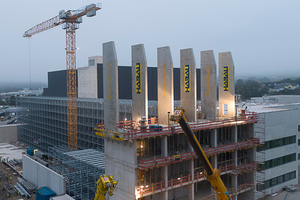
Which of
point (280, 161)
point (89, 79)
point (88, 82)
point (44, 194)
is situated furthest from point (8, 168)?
point (280, 161)

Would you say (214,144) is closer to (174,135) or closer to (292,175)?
(174,135)

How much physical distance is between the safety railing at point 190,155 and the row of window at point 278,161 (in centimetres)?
584

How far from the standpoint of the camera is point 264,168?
3569 centimetres

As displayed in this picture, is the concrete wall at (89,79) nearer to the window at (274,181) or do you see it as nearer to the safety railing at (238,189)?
the window at (274,181)

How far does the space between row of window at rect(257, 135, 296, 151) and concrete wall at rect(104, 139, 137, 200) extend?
61.2 feet

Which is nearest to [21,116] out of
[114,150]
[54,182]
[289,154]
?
[54,182]

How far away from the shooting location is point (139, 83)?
88.5 feet

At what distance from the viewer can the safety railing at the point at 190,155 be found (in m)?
23.6

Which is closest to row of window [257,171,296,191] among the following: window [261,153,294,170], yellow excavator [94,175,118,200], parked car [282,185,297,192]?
parked car [282,185,297,192]

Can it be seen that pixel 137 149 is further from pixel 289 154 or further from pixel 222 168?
pixel 289 154

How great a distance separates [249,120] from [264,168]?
812 cm

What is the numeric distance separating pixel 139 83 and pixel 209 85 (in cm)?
897

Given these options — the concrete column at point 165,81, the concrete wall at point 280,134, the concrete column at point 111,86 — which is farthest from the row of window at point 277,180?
the concrete column at point 111,86

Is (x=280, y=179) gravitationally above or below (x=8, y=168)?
above
